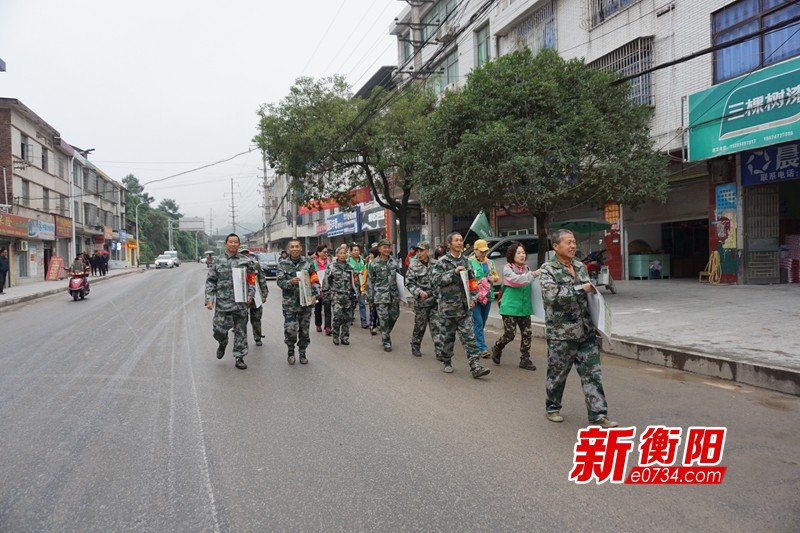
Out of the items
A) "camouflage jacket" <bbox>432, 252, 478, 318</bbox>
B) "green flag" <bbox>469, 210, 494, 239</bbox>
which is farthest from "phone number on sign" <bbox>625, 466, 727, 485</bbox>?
"green flag" <bbox>469, 210, 494, 239</bbox>

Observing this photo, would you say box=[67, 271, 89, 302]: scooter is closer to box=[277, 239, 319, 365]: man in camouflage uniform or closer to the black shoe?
box=[277, 239, 319, 365]: man in camouflage uniform

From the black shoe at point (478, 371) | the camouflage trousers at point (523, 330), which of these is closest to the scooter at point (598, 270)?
the camouflage trousers at point (523, 330)

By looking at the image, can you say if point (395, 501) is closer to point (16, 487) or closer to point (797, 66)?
point (16, 487)

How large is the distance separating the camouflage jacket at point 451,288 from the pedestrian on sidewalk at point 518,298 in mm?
515

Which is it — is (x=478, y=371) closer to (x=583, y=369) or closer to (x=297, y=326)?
(x=583, y=369)

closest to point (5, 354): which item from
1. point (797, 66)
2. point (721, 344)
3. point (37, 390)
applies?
point (37, 390)

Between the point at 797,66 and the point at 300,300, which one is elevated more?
the point at 797,66

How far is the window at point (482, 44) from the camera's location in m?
22.8

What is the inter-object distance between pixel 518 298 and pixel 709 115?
33.7 ft

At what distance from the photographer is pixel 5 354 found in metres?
8.09

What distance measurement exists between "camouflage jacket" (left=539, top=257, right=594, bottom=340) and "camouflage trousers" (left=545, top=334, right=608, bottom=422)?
9cm

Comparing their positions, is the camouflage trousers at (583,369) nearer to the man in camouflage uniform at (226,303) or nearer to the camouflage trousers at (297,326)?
the camouflage trousers at (297,326)

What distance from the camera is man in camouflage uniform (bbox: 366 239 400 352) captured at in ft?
28.9

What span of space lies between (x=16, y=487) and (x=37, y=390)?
2.87 metres
